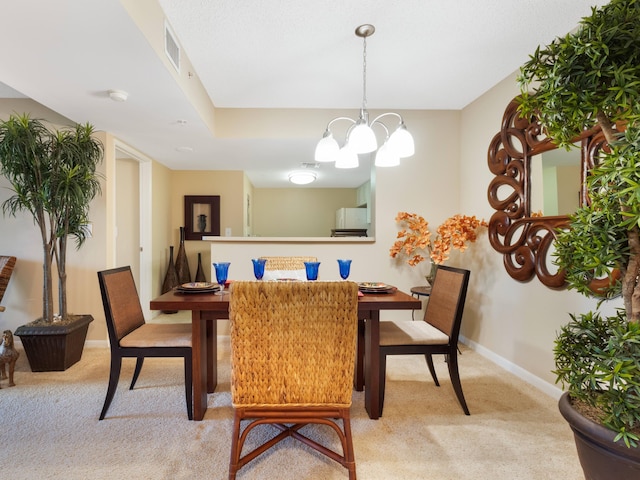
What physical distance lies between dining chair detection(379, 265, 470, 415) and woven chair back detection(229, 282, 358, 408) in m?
0.63

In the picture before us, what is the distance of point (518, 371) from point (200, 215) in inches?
168

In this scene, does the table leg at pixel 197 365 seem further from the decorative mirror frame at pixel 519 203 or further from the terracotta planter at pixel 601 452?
the decorative mirror frame at pixel 519 203

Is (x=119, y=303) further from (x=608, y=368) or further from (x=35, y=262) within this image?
(x=608, y=368)

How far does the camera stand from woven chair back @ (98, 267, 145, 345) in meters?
1.78

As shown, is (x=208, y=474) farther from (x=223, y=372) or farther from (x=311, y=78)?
(x=311, y=78)

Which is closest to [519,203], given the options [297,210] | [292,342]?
[292,342]

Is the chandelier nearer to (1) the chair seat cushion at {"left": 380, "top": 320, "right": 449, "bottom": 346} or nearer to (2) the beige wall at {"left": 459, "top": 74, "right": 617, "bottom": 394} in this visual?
(1) the chair seat cushion at {"left": 380, "top": 320, "right": 449, "bottom": 346}

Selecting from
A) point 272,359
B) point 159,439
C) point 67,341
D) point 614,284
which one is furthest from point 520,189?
point 67,341

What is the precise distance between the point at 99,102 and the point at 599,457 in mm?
3273

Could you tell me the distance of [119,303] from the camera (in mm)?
1911

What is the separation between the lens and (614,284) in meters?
1.08

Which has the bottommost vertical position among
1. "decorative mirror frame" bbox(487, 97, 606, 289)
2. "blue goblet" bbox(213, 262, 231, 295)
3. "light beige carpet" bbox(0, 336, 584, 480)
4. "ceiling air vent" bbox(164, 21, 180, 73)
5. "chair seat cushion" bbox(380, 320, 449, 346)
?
"light beige carpet" bbox(0, 336, 584, 480)

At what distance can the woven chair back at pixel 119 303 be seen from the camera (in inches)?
70.2

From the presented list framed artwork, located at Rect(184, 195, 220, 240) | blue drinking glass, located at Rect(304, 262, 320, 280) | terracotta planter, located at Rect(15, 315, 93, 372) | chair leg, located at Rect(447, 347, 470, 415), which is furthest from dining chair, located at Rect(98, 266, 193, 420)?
framed artwork, located at Rect(184, 195, 220, 240)
